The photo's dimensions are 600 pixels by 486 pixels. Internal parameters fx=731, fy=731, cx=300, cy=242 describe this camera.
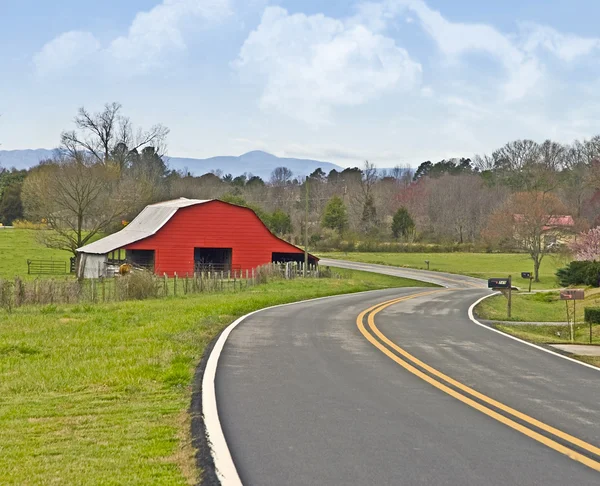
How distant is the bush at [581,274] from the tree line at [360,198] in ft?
49.0

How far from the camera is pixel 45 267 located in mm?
59938

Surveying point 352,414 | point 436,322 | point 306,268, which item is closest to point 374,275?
point 306,268

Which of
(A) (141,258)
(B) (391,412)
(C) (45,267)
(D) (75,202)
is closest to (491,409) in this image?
(B) (391,412)

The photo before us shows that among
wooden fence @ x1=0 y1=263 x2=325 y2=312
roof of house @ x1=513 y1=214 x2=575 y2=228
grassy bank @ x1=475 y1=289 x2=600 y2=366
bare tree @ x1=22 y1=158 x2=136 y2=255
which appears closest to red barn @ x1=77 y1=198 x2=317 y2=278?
bare tree @ x1=22 y1=158 x2=136 y2=255

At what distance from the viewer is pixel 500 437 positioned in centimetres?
714

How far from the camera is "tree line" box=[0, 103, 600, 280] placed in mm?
61562

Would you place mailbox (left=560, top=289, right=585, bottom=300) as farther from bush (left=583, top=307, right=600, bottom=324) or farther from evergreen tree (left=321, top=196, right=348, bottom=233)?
evergreen tree (left=321, top=196, right=348, bottom=233)

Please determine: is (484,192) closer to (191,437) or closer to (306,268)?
(306,268)

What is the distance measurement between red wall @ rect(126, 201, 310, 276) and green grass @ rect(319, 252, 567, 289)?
21107 millimetres

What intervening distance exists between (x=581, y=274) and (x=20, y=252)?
50.3 metres

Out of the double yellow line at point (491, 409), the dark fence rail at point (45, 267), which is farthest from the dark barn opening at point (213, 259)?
the double yellow line at point (491, 409)

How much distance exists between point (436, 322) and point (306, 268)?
89.7 ft

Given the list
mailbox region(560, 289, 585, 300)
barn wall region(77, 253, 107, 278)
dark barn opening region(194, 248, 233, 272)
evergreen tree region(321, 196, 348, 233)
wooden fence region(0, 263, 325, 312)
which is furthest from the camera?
evergreen tree region(321, 196, 348, 233)

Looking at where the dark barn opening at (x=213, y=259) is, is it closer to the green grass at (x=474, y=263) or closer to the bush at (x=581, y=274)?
the green grass at (x=474, y=263)
